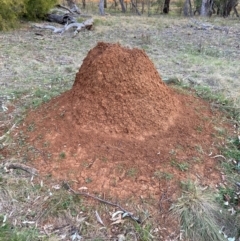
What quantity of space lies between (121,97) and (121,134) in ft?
1.04

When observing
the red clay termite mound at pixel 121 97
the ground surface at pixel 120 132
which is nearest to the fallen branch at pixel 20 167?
the ground surface at pixel 120 132

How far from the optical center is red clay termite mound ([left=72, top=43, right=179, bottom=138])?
8.54ft

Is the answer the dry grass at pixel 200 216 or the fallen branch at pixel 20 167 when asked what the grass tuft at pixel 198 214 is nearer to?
the dry grass at pixel 200 216

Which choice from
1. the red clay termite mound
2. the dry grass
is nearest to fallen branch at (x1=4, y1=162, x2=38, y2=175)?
the red clay termite mound

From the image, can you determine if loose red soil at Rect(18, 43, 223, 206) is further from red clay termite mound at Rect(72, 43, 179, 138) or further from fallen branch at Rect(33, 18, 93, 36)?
fallen branch at Rect(33, 18, 93, 36)

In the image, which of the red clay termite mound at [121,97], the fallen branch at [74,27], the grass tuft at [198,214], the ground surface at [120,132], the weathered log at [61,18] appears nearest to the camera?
the grass tuft at [198,214]

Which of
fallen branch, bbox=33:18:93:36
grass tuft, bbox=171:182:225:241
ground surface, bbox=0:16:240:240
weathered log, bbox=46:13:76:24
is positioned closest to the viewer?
grass tuft, bbox=171:182:225:241

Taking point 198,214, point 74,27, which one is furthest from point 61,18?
point 198,214

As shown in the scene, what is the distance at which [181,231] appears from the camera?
1.96 meters

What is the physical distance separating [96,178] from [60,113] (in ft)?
2.60

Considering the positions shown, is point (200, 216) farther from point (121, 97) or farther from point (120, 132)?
point (121, 97)

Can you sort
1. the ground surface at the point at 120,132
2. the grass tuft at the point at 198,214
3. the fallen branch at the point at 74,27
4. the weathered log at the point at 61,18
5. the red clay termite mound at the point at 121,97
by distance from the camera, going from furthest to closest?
the weathered log at the point at 61,18 < the fallen branch at the point at 74,27 < the red clay termite mound at the point at 121,97 < the ground surface at the point at 120,132 < the grass tuft at the point at 198,214

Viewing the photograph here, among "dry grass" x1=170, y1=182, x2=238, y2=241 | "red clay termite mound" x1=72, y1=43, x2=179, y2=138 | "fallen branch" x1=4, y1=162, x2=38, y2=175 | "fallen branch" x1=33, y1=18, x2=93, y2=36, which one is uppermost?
"red clay termite mound" x1=72, y1=43, x2=179, y2=138

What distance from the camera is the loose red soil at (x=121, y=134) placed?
2.27 metres
